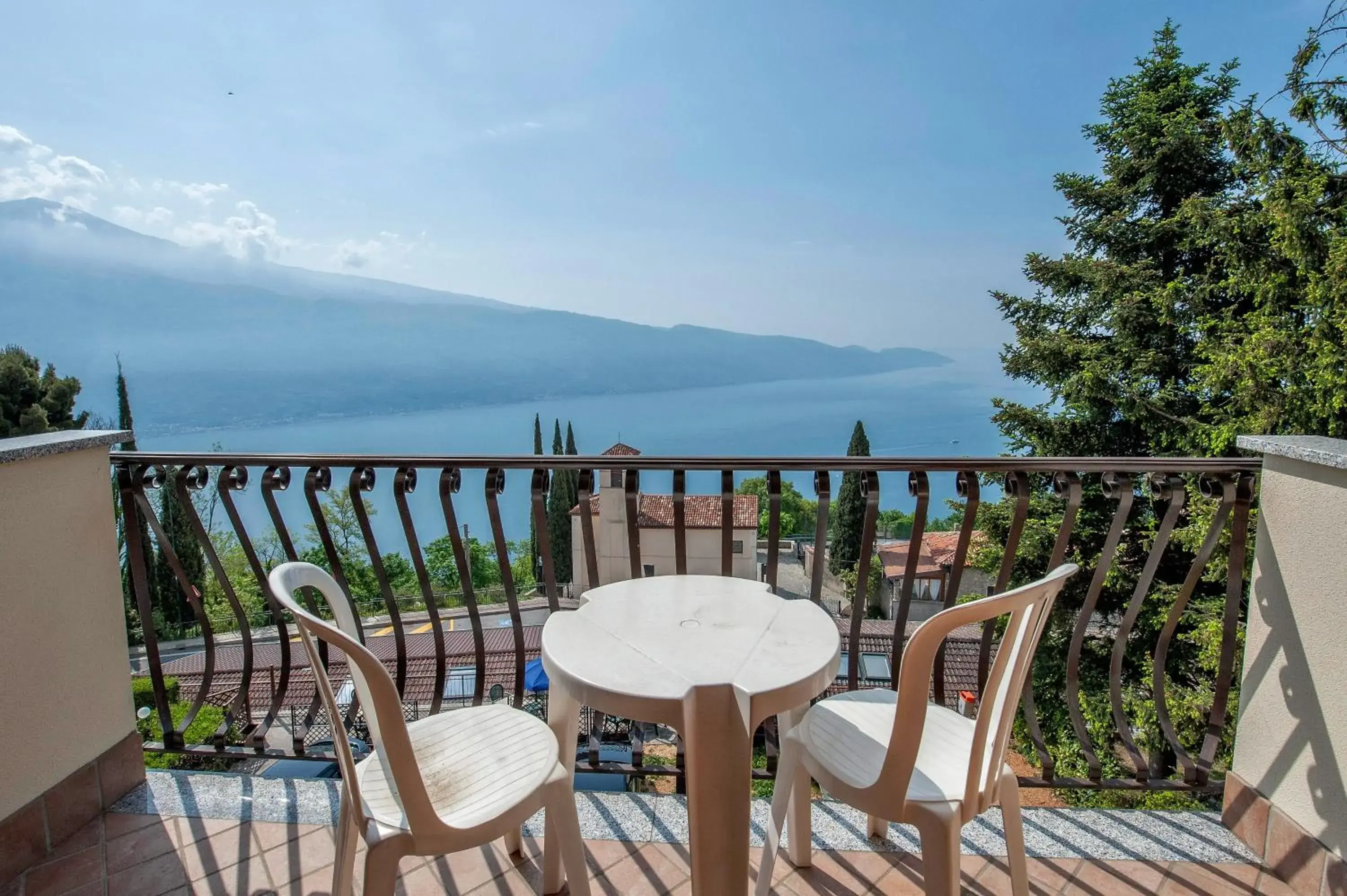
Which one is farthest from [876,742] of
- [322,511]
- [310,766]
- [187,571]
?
[187,571]

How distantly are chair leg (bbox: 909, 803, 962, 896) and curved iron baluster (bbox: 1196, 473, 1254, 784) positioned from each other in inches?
44.6

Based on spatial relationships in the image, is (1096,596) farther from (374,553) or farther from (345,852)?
(374,553)

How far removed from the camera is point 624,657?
1374 millimetres

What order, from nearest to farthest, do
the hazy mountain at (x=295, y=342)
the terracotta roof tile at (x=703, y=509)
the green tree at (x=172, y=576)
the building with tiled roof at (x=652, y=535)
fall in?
1. the building with tiled roof at (x=652, y=535)
2. the terracotta roof tile at (x=703, y=509)
3. the green tree at (x=172, y=576)
4. the hazy mountain at (x=295, y=342)

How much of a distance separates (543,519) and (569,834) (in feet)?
2.95

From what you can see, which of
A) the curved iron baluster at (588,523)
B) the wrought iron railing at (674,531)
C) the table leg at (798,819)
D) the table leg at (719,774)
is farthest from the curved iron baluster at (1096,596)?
the curved iron baluster at (588,523)

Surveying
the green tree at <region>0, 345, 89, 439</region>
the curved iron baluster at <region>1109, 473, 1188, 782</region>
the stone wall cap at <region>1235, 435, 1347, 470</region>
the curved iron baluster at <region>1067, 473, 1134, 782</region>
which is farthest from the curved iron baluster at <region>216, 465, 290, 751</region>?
the green tree at <region>0, 345, 89, 439</region>

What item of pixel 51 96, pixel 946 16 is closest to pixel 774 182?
pixel 946 16

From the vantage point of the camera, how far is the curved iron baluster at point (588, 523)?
1.97 metres

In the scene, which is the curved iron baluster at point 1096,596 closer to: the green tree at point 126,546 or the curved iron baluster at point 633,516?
the curved iron baluster at point 633,516

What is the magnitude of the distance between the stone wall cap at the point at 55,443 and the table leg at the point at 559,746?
1.55m

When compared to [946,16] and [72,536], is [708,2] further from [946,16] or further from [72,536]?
[946,16]

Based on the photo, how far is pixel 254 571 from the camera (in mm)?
2287

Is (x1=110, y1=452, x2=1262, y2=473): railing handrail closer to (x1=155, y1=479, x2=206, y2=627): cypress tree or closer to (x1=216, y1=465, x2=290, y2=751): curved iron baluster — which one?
(x1=216, y1=465, x2=290, y2=751): curved iron baluster
